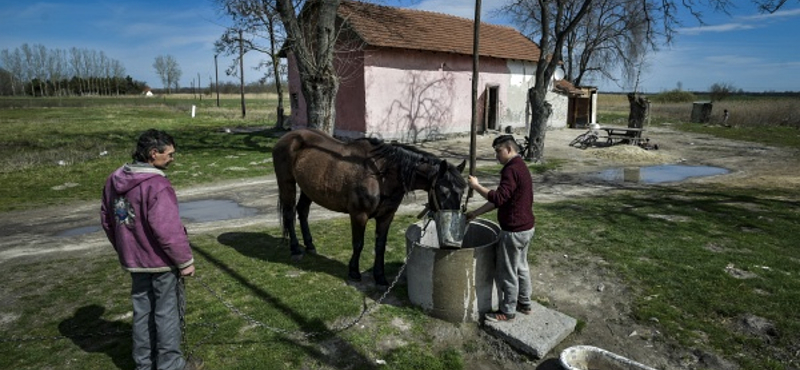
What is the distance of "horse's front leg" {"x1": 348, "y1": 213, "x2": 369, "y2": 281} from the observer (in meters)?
5.21

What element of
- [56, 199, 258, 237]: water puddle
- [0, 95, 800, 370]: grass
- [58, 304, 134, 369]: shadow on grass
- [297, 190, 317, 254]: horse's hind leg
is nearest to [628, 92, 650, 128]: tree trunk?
[0, 95, 800, 370]: grass

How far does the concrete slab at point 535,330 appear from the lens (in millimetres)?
3971

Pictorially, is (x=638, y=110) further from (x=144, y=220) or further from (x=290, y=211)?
(x=144, y=220)

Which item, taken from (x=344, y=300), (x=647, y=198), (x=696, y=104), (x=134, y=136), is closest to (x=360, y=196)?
(x=344, y=300)

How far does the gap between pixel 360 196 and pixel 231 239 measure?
3.36m

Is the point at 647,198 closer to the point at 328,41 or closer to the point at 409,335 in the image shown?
the point at 409,335

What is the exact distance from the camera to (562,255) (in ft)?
20.5

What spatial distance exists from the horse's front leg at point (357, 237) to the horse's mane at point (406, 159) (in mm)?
728

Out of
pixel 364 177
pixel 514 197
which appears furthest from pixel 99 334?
pixel 514 197

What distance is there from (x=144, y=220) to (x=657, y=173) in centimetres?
1481

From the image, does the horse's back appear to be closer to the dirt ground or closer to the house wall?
the dirt ground

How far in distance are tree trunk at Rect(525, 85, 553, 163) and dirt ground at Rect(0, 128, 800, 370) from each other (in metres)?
1.06

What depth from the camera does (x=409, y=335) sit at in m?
4.27

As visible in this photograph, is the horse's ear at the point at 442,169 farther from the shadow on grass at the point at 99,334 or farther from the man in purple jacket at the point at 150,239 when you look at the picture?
the shadow on grass at the point at 99,334
